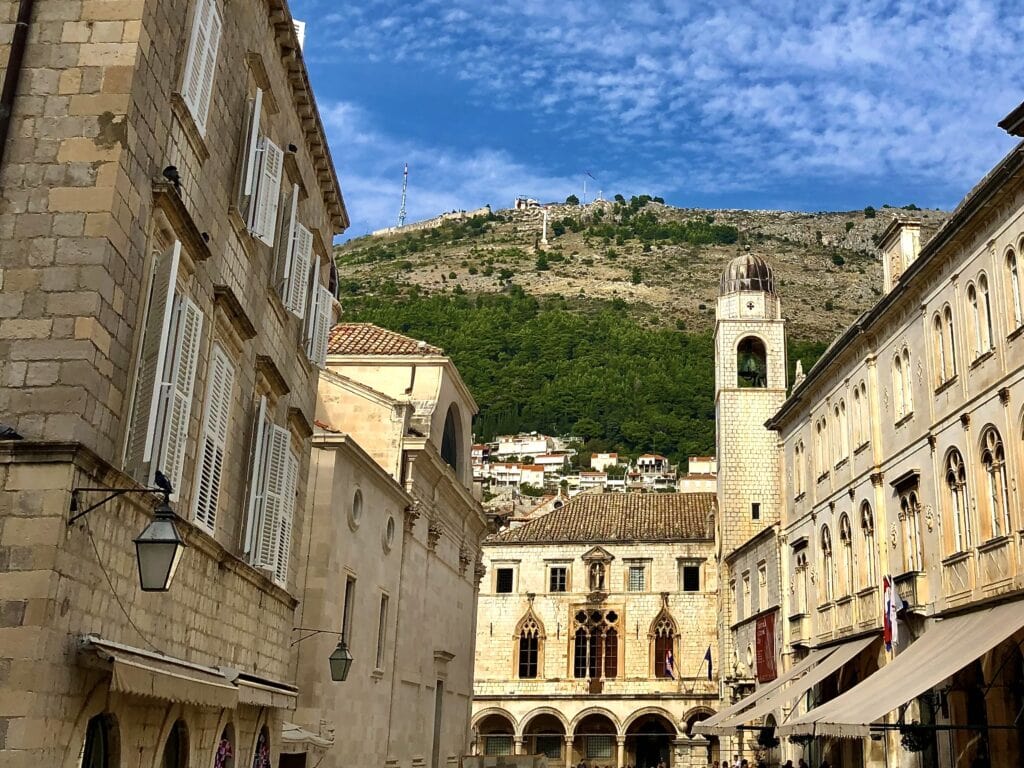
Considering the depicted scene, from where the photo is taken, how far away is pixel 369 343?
1185 inches

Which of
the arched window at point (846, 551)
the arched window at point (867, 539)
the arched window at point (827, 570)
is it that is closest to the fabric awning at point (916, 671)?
the arched window at point (867, 539)

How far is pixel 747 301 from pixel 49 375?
45.4 m

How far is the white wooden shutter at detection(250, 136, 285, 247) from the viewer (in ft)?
39.4

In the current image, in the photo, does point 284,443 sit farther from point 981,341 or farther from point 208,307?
point 981,341

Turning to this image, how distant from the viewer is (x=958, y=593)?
60.5 feet

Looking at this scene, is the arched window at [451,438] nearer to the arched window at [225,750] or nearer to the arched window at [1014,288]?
the arched window at [1014,288]

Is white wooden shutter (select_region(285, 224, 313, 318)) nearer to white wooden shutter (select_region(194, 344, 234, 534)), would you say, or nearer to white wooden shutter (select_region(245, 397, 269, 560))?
white wooden shutter (select_region(245, 397, 269, 560))

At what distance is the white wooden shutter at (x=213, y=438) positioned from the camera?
→ 10688mm

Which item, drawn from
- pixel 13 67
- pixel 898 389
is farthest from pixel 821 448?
pixel 13 67

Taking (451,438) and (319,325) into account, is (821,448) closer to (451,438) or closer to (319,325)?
(451,438)

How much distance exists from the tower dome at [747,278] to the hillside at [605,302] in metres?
52.3

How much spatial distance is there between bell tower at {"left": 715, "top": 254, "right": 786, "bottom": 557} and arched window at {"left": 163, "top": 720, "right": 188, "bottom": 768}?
3830 cm

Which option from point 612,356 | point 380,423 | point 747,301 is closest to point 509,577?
point 747,301

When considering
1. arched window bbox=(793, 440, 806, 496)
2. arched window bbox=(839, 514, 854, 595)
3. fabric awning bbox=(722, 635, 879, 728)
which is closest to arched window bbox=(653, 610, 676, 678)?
arched window bbox=(793, 440, 806, 496)
